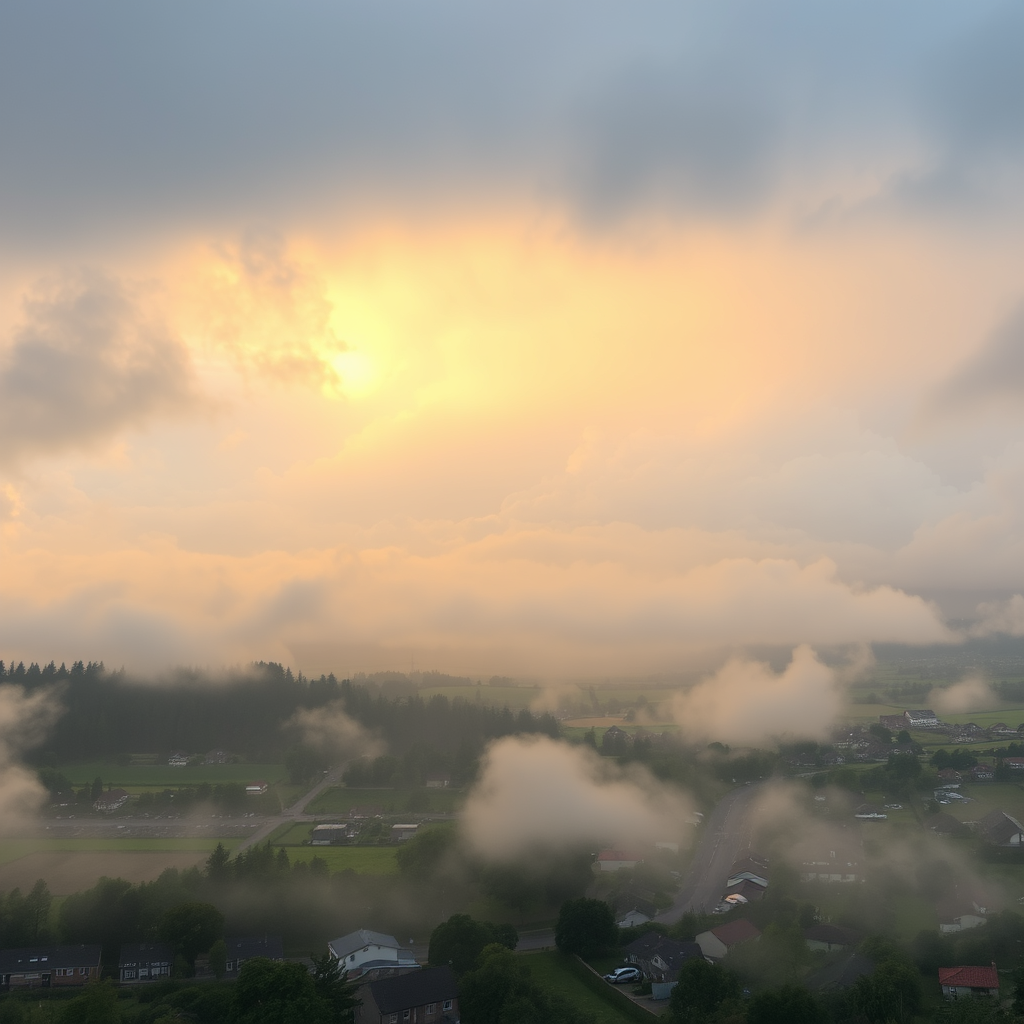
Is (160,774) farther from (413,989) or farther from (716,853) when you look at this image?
(413,989)

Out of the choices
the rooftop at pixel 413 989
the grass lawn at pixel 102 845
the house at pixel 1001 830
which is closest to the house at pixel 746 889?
the house at pixel 1001 830

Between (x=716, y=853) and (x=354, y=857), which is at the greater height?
(x=354, y=857)

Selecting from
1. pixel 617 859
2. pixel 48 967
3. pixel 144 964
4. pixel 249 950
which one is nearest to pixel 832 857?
pixel 617 859

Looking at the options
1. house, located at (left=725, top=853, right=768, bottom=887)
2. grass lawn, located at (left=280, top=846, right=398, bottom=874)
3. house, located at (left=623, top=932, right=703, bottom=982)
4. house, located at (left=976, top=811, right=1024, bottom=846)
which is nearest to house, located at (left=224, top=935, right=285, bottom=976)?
grass lawn, located at (left=280, top=846, right=398, bottom=874)

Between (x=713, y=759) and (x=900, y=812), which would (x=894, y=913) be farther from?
(x=713, y=759)

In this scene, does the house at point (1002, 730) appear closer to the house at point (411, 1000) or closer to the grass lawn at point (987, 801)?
the grass lawn at point (987, 801)

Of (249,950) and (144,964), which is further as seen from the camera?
(249,950)

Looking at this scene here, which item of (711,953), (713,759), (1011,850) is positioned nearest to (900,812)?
(1011,850)
